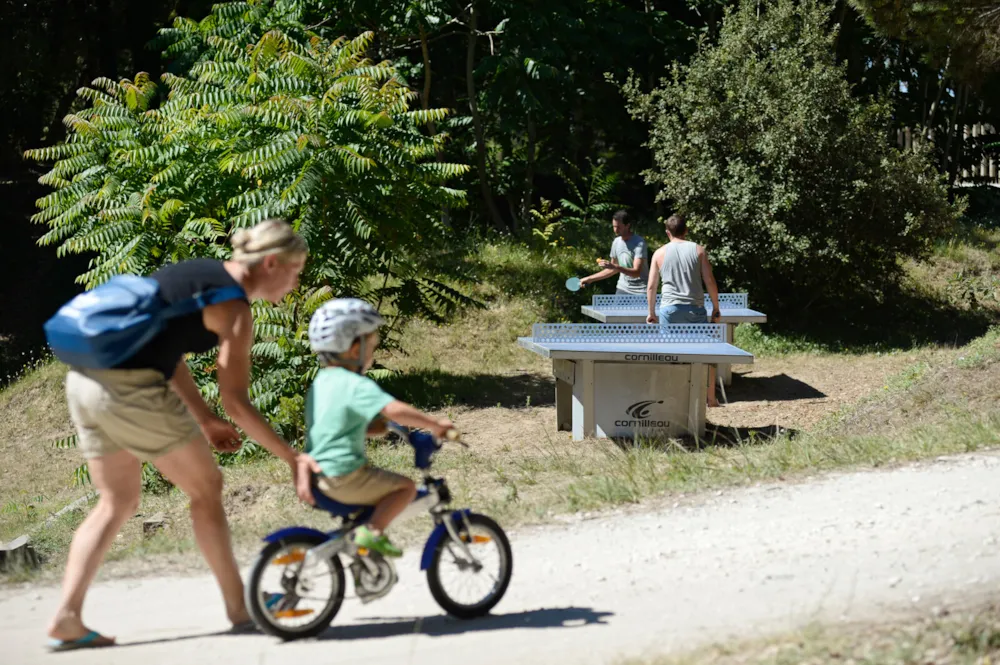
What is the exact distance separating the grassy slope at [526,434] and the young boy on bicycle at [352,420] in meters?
2.21

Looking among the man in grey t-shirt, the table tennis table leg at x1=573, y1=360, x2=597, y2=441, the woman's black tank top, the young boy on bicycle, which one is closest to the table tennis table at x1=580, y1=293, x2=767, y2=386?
the man in grey t-shirt

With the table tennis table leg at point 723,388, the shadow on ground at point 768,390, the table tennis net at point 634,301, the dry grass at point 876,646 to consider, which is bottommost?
the shadow on ground at point 768,390

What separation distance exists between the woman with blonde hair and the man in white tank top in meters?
7.18

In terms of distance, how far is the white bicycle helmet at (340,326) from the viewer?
181 inches

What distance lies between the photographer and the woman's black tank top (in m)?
4.48

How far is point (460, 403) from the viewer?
1417 centimetres

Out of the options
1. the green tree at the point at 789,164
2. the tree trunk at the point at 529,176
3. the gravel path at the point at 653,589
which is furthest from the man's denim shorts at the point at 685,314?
the tree trunk at the point at 529,176

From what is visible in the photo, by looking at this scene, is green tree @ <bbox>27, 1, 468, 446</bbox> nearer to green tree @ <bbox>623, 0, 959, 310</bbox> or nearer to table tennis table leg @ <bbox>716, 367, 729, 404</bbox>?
table tennis table leg @ <bbox>716, 367, 729, 404</bbox>

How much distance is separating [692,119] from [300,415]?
372 inches

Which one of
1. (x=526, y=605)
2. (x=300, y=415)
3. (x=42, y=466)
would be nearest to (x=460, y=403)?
(x=300, y=415)

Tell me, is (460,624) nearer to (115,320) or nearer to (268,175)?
(115,320)

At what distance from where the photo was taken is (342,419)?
4523mm

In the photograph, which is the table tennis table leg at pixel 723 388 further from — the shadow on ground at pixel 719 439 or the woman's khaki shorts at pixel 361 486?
the woman's khaki shorts at pixel 361 486

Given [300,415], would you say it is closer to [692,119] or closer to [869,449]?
[869,449]
